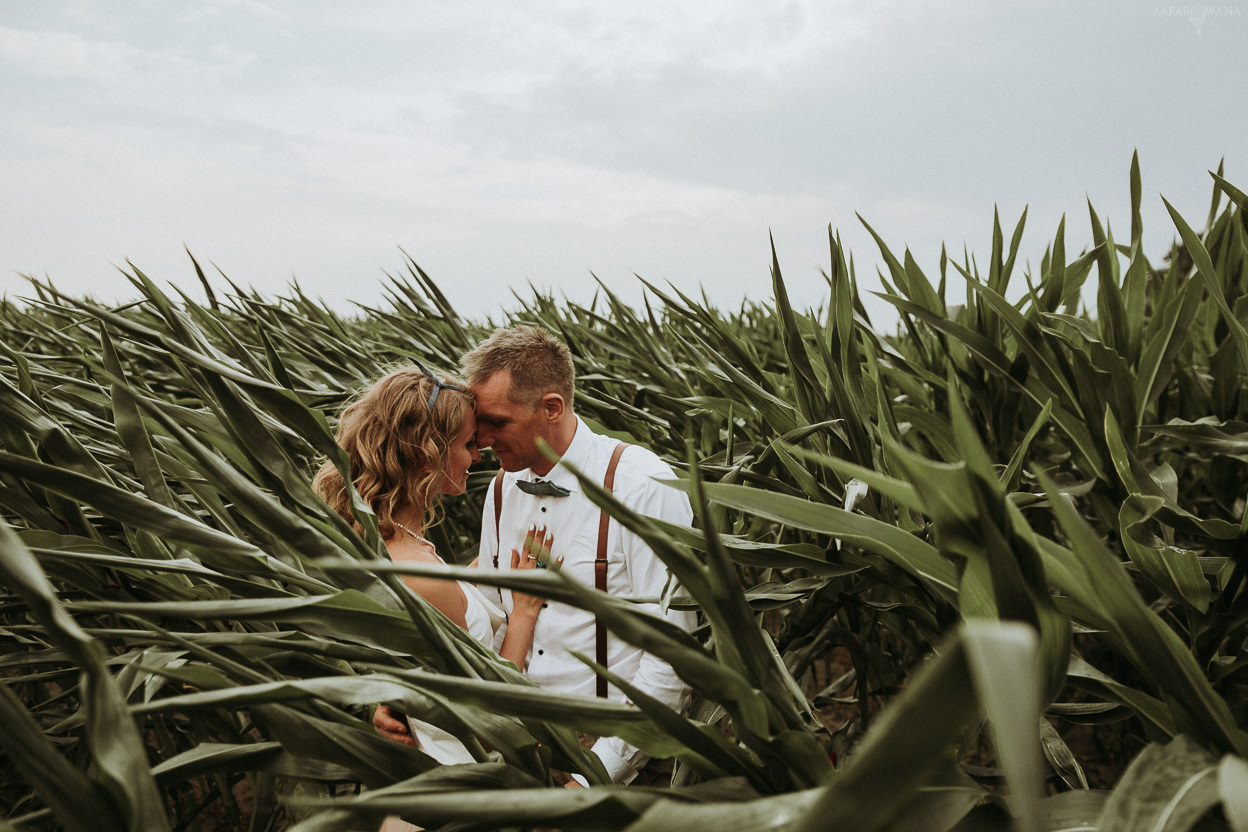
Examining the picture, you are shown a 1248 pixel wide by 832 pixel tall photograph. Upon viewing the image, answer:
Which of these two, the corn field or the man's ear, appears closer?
the corn field

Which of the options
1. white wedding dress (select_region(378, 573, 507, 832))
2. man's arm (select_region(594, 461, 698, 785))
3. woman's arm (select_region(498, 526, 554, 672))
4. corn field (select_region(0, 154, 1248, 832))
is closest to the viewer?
corn field (select_region(0, 154, 1248, 832))

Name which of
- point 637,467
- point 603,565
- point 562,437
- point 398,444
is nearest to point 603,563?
point 603,565

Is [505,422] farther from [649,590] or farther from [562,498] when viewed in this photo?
[649,590]

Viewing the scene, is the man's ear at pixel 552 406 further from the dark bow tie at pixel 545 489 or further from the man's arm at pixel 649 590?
the man's arm at pixel 649 590

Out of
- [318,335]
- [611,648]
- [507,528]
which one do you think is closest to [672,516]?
[611,648]

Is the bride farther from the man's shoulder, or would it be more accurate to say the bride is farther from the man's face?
the man's shoulder

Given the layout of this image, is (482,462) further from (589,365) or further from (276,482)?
(276,482)

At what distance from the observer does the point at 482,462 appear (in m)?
2.10

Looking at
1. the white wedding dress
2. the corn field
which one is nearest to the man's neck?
the white wedding dress

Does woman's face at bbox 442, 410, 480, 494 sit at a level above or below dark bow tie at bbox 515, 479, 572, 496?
above

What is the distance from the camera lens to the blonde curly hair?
136 cm

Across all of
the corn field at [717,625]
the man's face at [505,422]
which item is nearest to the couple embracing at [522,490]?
the man's face at [505,422]

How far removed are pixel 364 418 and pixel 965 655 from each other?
1287mm

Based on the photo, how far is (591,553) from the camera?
4.78 feet
